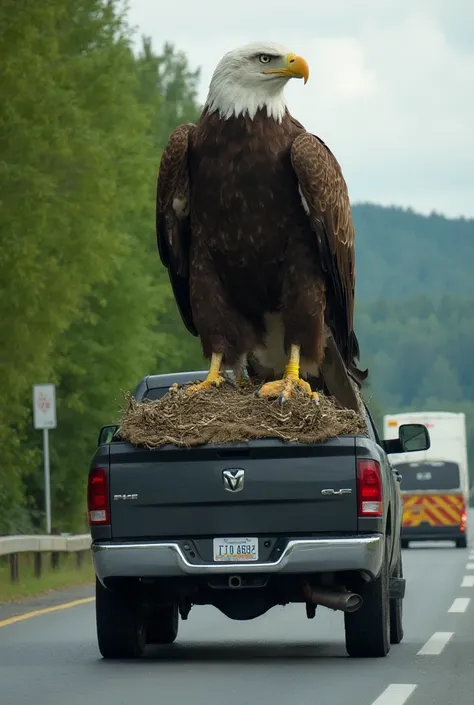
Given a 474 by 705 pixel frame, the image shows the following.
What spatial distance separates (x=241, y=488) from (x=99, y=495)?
86 cm

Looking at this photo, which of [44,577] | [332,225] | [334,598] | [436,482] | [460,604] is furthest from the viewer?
[436,482]

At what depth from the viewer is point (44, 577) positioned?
22.4 meters

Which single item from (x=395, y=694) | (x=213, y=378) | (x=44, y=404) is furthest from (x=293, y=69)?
(x=44, y=404)

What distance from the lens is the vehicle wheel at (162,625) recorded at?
13.2m

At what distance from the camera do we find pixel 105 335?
124 ft

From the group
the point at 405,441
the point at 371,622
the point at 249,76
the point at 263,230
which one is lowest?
the point at 371,622

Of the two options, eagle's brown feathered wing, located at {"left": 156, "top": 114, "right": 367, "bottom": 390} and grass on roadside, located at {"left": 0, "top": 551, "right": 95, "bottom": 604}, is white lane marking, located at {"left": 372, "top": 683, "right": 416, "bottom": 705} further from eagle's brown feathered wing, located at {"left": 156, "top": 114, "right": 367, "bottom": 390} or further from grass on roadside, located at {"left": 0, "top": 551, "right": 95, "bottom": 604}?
grass on roadside, located at {"left": 0, "top": 551, "right": 95, "bottom": 604}

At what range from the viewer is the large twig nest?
10.9 meters

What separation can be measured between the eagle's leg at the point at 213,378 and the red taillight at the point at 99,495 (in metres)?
0.80

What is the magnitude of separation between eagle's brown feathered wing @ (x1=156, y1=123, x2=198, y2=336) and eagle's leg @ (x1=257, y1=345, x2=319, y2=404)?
98 centimetres

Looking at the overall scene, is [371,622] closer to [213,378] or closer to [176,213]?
[213,378]

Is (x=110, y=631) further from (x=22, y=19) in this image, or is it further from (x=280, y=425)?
(x=22, y=19)

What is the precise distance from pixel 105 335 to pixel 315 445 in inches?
1072

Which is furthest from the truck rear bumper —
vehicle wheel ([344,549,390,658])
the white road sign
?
the white road sign
